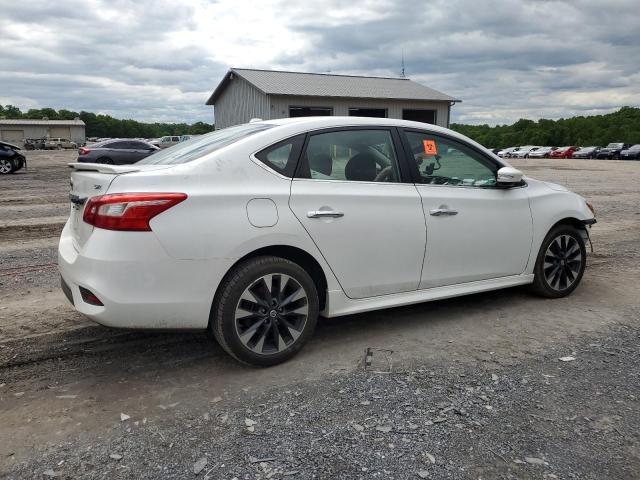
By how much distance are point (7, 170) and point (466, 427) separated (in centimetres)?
2414

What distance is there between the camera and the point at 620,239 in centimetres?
849

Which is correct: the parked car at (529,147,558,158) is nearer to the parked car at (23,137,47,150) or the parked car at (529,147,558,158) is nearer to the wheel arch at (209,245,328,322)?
the parked car at (23,137,47,150)

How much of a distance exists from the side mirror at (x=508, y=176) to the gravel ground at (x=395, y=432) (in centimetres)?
164

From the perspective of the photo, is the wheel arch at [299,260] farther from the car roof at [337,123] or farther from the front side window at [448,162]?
the front side window at [448,162]

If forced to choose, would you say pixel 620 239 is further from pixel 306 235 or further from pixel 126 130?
pixel 126 130

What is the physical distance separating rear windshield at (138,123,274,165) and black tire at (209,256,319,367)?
2.86ft

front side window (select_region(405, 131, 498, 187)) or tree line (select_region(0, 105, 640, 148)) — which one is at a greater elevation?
tree line (select_region(0, 105, 640, 148))

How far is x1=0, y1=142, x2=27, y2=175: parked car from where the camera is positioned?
22250 mm

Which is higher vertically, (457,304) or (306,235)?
(306,235)

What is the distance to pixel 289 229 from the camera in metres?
3.60

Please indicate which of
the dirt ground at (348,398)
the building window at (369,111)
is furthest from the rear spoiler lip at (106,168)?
the building window at (369,111)

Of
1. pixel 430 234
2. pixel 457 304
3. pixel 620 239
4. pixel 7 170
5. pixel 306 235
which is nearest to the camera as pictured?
pixel 306 235

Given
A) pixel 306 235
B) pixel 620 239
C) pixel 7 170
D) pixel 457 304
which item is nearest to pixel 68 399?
→ pixel 306 235

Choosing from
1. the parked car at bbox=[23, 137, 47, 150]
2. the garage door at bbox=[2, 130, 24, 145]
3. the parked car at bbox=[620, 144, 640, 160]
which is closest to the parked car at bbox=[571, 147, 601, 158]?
the parked car at bbox=[620, 144, 640, 160]
